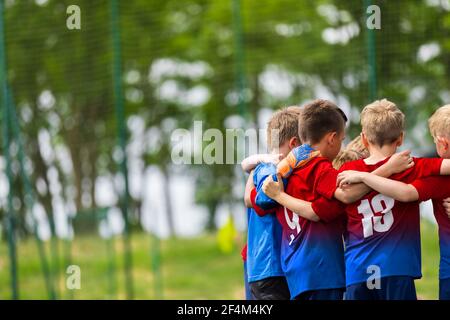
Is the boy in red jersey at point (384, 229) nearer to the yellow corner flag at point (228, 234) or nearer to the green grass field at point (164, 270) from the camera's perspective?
the green grass field at point (164, 270)

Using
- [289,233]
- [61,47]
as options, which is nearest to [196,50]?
[61,47]

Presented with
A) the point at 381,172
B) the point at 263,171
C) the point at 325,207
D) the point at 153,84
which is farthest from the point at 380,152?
the point at 153,84

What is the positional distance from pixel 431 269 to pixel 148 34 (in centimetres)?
768

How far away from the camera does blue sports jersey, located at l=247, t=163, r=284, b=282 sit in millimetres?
4066

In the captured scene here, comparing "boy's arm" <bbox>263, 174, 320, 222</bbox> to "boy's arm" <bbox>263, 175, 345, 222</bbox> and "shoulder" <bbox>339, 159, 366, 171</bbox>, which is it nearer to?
"boy's arm" <bbox>263, 175, 345, 222</bbox>

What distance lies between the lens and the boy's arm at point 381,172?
3.75m

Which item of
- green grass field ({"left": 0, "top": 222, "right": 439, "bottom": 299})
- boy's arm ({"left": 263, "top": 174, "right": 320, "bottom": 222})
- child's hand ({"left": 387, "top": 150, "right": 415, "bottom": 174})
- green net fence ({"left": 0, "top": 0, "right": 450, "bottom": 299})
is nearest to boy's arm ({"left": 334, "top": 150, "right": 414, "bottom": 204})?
child's hand ({"left": 387, "top": 150, "right": 415, "bottom": 174})

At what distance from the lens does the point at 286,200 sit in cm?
388

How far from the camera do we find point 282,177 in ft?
12.9

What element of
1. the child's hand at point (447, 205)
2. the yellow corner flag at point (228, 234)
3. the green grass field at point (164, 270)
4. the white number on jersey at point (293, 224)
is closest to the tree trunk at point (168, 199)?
the green grass field at point (164, 270)

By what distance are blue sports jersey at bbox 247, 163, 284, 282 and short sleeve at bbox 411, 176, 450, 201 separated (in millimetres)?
614

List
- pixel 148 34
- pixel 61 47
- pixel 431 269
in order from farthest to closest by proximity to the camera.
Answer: pixel 148 34
pixel 61 47
pixel 431 269

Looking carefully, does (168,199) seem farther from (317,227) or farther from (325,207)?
(325,207)
